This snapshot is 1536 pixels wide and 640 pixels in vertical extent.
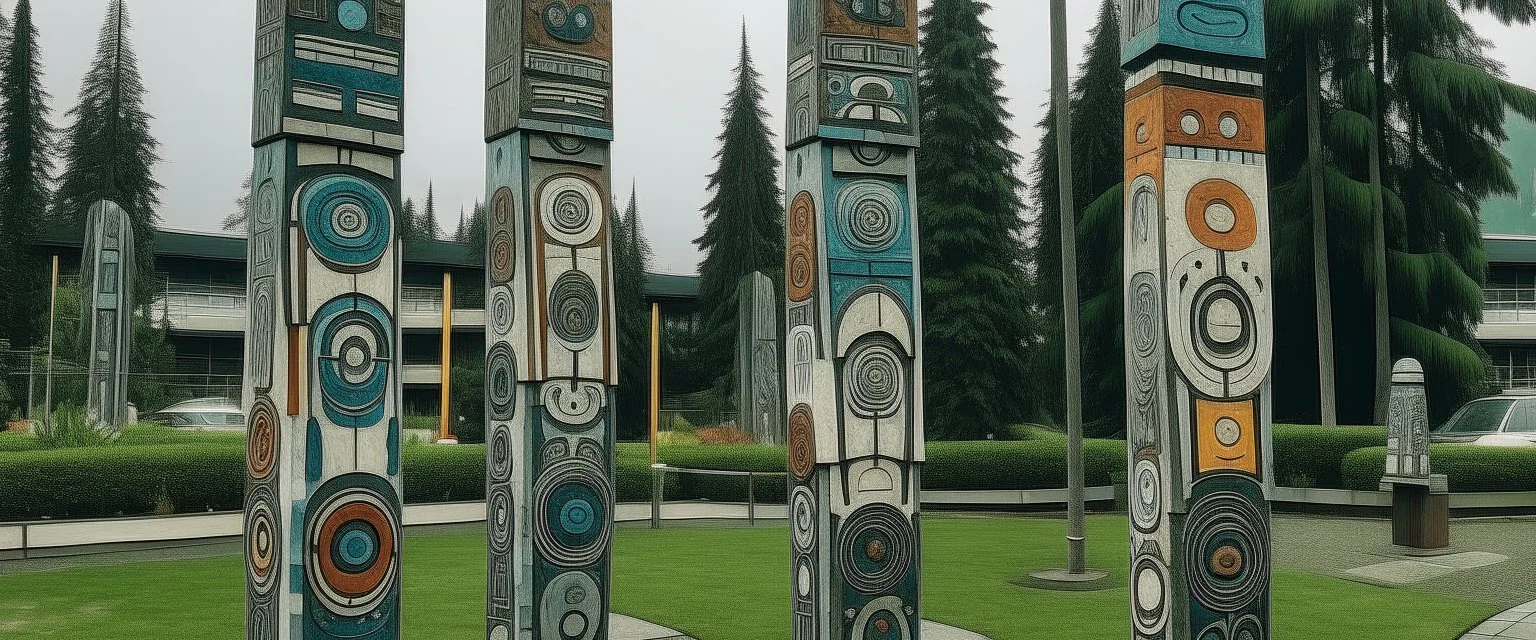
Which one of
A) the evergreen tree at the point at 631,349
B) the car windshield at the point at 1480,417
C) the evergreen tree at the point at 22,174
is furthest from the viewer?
the evergreen tree at the point at 631,349

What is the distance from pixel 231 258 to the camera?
105 feet

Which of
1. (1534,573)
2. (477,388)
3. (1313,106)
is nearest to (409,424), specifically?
(477,388)

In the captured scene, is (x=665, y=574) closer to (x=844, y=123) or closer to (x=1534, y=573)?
(x=844, y=123)

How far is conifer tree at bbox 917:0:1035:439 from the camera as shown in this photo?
23.9 m

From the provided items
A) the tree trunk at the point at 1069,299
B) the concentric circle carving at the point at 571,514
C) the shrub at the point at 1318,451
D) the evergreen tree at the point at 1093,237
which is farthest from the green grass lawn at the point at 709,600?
the evergreen tree at the point at 1093,237

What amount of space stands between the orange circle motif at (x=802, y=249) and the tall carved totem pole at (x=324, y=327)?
1.71m

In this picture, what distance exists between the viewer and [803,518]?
5340 millimetres

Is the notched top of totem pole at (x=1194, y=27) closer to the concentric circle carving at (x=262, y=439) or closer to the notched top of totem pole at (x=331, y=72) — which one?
the notched top of totem pole at (x=331, y=72)

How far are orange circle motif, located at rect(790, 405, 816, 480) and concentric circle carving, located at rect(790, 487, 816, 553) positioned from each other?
82mm

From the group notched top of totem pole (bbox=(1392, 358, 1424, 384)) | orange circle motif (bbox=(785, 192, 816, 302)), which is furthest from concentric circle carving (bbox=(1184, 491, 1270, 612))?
notched top of totem pole (bbox=(1392, 358, 1424, 384))

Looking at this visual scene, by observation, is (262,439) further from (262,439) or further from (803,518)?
(803,518)

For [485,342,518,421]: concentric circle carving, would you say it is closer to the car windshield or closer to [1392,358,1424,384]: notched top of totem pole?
[1392,358,1424,384]: notched top of totem pole

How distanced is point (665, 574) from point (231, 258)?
2614cm

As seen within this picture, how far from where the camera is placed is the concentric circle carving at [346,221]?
454 centimetres
